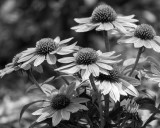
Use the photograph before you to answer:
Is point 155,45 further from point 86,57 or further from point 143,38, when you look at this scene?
point 86,57

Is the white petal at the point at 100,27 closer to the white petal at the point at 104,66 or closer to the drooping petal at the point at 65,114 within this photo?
the white petal at the point at 104,66

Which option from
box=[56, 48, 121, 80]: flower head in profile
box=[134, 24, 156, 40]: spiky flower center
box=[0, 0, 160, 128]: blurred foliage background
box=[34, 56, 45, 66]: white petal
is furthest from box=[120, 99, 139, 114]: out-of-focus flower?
box=[0, 0, 160, 128]: blurred foliage background

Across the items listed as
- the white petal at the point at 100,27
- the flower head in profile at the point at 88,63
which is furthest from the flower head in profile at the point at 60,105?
the white petal at the point at 100,27

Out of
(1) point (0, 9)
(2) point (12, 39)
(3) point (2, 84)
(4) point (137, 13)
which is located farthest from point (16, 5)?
(4) point (137, 13)

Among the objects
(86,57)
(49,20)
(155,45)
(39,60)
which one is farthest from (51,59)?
(49,20)

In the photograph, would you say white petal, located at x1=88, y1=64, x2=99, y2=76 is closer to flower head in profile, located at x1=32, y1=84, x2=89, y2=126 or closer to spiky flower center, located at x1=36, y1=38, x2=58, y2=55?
flower head in profile, located at x1=32, y1=84, x2=89, y2=126

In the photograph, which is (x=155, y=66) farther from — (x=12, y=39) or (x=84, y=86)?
(x=12, y=39)
